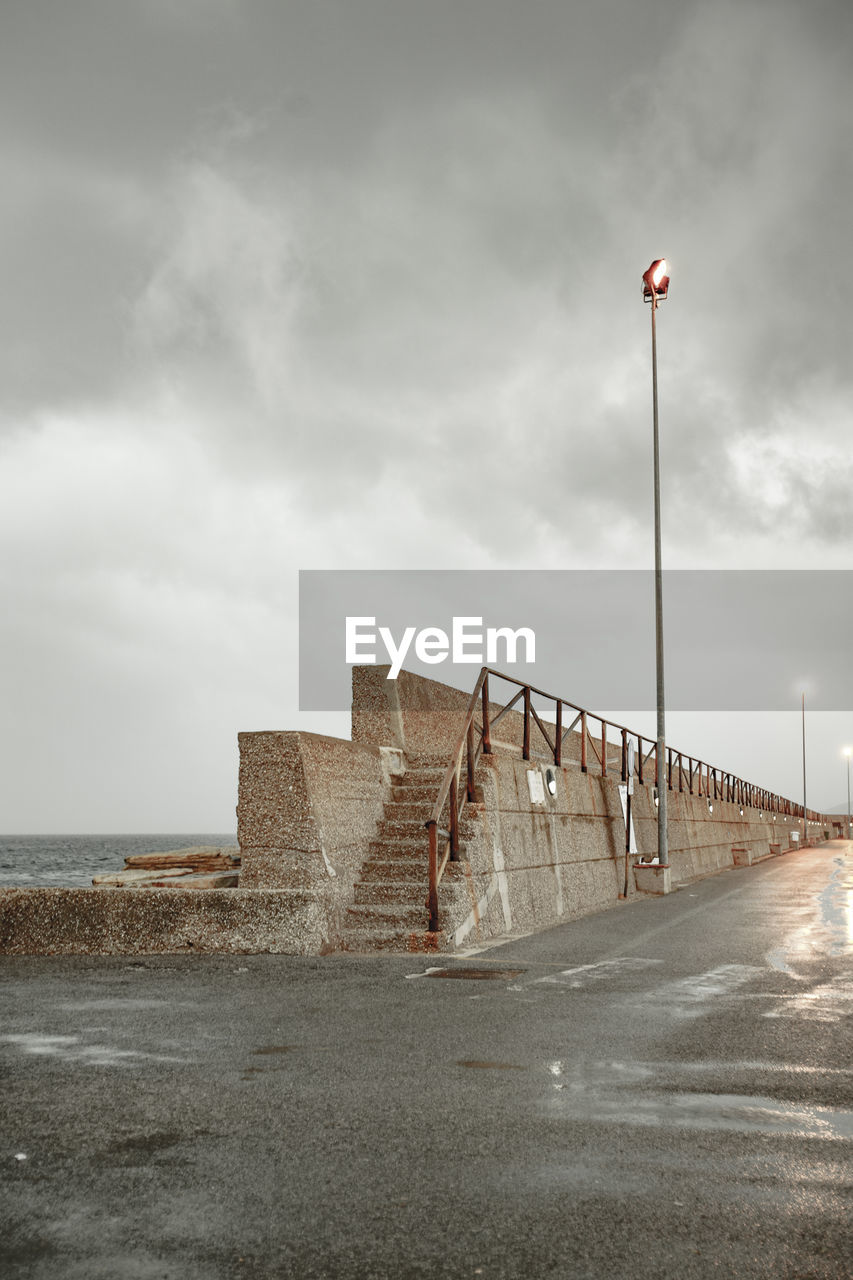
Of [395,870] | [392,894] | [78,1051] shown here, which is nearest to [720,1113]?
[78,1051]

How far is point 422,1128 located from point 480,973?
4.75 metres

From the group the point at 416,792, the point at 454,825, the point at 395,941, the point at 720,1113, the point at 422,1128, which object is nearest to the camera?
the point at 422,1128

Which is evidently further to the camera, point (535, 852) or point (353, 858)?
point (535, 852)

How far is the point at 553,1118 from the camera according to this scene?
4.41 metres

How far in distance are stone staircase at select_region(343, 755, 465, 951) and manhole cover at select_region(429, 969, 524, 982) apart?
51.3 inches

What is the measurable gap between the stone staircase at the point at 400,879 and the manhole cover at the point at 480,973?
1.30 m

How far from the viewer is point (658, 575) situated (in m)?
22.1

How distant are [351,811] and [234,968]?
114 inches

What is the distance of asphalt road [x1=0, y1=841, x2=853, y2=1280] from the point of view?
307 cm

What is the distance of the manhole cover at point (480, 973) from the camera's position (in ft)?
28.5

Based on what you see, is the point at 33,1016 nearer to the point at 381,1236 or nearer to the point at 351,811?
the point at 381,1236

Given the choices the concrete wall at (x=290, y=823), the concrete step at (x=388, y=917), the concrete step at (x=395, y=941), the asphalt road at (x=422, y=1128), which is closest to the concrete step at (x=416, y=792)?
the concrete wall at (x=290, y=823)

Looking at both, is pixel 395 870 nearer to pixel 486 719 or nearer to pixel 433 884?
pixel 433 884

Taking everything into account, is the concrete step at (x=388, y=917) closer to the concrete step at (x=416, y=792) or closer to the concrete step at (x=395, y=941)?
the concrete step at (x=395, y=941)
